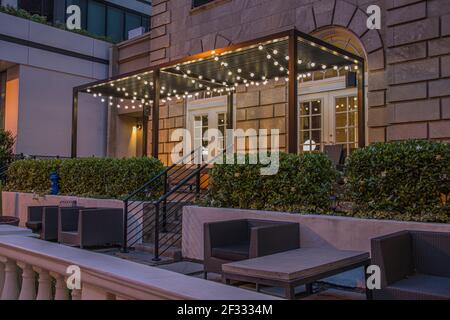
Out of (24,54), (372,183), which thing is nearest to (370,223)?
(372,183)

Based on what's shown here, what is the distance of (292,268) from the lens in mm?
4246

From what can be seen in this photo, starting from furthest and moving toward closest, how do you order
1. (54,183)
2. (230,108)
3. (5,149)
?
1. (5,149)
2. (230,108)
3. (54,183)

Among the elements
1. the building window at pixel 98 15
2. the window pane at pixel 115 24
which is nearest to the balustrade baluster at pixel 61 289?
the building window at pixel 98 15

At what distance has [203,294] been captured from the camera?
1891 mm

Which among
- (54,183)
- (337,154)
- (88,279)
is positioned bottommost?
(88,279)

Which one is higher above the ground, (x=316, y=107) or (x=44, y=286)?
(x=316, y=107)

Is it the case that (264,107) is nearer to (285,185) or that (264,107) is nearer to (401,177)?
(285,185)

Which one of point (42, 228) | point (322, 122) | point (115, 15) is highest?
point (115, 15)

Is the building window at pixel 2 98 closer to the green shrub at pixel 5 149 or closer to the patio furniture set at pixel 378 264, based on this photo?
the green shrub at pixel 5 149

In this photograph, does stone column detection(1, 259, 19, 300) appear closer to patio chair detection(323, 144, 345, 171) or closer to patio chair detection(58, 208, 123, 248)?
patio chair detection(58, 208, 123, 248)

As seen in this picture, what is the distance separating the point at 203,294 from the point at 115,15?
22455 millimetres

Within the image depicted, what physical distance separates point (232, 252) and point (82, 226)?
12.8ft

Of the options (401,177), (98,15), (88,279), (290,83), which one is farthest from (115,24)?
(88,279)

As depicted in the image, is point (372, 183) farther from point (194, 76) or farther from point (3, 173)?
point (3, 173)
